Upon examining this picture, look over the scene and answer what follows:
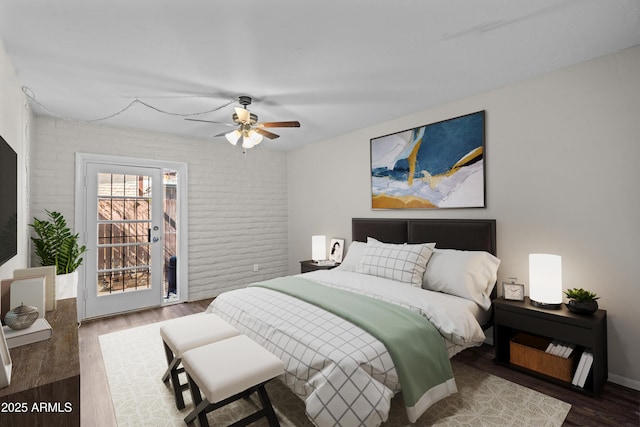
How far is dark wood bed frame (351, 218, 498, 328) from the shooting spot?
2.86 meters

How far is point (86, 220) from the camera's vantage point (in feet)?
12.1

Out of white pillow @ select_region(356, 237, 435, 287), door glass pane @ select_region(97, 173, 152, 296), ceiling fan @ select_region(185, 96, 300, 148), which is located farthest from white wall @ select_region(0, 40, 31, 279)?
white pillow @ select_region(356, 237, 435, 287)

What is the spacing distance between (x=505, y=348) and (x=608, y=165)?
1606 millimetres

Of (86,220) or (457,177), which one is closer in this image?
(457,177)

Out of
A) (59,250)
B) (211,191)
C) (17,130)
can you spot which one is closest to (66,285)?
(59,250)

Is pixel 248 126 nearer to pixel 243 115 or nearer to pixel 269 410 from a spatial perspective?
pixel 243 115

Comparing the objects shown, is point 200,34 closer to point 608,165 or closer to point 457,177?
point 457,177

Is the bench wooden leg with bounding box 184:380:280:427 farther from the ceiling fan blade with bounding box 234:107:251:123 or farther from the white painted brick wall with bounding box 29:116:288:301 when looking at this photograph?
the white painted brick wall with bounding box 29:116:288:301

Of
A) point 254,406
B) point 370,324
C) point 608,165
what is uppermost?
point 608,165

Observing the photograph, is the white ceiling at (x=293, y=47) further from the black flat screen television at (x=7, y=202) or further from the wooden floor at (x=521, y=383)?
the wooden floor at (x=521, y=383)

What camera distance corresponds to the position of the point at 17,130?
247 centimetres

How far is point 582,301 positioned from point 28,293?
356cm

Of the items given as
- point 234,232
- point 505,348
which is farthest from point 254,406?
point 234,232

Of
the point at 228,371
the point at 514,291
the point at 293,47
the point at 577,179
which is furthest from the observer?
the point at 514,291
